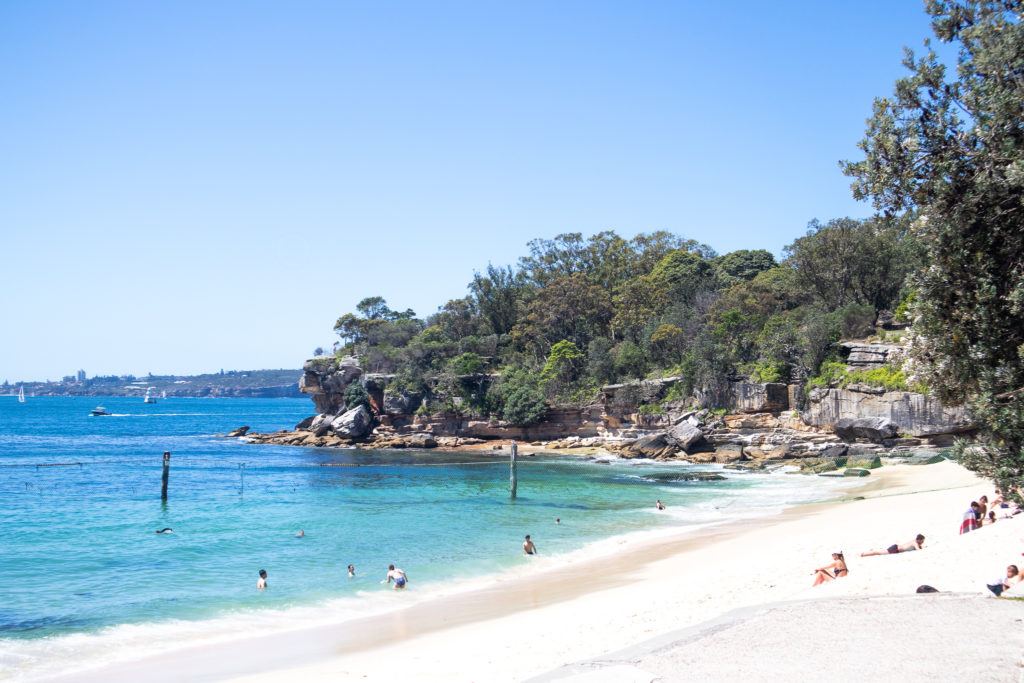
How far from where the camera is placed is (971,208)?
28.9ft

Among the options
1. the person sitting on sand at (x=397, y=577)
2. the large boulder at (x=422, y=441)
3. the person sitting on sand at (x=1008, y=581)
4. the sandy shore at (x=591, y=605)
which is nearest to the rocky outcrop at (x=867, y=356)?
the sandy shore at (x=591, y=605)

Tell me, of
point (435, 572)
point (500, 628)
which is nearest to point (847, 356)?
point (435, 572)

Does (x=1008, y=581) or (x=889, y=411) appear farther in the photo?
(x=889, y=411)

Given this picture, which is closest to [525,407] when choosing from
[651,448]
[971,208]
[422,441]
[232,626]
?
[422,441]

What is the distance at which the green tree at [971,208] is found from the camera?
8.59 m

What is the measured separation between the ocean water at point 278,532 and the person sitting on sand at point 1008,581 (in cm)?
1236

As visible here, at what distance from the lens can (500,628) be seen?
46.8 feet

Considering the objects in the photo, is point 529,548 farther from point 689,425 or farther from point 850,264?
point 850,264

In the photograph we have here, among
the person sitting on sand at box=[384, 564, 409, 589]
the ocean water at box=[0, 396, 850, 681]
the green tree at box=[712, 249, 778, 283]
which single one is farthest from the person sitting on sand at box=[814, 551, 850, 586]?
the green tree at box=[712, 249, 778, 283]

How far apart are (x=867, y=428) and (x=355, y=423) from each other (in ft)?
142

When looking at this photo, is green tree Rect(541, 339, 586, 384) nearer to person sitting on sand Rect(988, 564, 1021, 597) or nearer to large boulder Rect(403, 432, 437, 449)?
large boulder Rect(403, 432, 437, 449)

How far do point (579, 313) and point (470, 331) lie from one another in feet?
46.7

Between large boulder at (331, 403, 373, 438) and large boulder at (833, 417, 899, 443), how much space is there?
4094 cm

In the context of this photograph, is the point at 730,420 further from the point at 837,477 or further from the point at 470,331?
the point at 470,331
